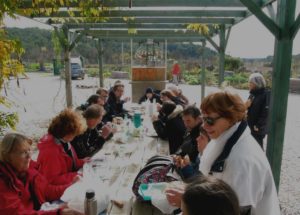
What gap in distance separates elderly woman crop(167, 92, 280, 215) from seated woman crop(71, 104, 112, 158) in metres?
1.85

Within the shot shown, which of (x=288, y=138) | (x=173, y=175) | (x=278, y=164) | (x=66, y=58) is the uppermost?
(x=66, y=58)

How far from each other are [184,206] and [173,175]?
3.64ft

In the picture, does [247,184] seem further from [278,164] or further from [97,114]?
[97,114]

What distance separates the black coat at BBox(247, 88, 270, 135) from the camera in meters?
4.38

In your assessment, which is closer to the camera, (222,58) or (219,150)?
(219,150)

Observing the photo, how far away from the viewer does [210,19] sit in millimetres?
6328

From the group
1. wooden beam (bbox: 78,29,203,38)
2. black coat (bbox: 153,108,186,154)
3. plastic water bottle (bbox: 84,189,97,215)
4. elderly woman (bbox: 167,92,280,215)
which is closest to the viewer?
elderly woman (bbox: 167,92,280,215)

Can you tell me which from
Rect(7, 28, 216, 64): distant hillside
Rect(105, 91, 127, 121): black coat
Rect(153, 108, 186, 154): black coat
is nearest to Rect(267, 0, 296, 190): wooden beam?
Rect(153, 108, 186, 154): black coat

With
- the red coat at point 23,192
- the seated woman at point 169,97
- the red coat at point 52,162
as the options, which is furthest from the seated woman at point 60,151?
the seated woman at point 169,97

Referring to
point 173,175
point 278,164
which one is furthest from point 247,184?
point 278,164

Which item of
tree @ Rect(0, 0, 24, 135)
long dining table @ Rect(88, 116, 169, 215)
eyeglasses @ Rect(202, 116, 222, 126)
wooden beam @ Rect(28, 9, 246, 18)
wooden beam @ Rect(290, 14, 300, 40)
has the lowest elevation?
long dining table @ Rect(88, 116, 169, 215)

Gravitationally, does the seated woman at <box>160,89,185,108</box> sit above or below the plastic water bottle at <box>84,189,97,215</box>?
above

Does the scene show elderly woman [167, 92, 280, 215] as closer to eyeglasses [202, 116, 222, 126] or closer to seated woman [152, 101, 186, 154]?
eyeglasses [202, 116, 222, 126]

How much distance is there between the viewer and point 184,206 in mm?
1050
